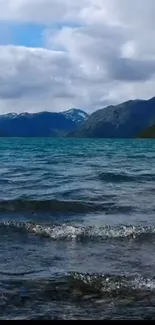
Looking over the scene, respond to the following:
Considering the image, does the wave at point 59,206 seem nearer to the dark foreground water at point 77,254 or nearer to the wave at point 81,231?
the dark foreground water at point 77,254

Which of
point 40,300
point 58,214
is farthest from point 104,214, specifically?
point 40,300

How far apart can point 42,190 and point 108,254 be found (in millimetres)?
13891

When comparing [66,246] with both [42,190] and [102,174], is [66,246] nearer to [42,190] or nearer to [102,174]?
[42,190]

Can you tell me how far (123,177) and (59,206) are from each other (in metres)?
12.0

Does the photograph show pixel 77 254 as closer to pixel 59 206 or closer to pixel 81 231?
pixel 81 231

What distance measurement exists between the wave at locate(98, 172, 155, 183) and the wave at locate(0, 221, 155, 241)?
1493 cm

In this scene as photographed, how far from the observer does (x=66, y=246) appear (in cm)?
1326

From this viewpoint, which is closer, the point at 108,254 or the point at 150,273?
the point at 150,273

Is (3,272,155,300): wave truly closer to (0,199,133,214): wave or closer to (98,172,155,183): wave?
(0,199,133,214): wave

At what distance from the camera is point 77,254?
40.1 feet

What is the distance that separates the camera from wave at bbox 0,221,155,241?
47.0ft

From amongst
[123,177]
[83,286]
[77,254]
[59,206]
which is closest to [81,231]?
[77,254]

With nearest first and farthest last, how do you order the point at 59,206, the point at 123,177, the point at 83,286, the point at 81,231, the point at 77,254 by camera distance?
1. the point at 83,286
2. the point at 77,254
3. the point at 81,231
4. the point at 59,206
5. the point at 123,177

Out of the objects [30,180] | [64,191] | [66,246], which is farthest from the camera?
[30,180]
